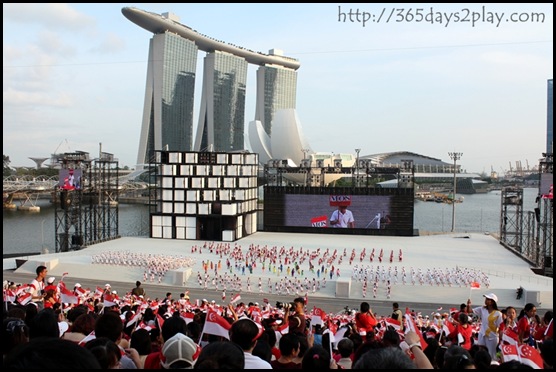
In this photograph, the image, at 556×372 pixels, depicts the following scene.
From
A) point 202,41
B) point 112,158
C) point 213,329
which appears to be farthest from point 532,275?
point 202,41

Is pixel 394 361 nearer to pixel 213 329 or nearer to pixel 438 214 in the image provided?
pixel 213 329

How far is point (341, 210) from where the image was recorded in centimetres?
3681

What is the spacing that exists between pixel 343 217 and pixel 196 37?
74658 mm

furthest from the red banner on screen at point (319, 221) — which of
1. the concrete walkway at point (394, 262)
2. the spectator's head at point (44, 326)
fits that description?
the spectator's head at point (44, 326)

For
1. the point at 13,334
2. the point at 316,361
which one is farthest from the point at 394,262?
the point at 13,334

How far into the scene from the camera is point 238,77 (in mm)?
114812

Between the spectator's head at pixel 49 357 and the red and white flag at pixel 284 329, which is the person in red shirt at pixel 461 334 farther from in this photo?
the spectator's head at pixel 49 357

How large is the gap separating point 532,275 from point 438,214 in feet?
156

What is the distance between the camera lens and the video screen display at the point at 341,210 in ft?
119

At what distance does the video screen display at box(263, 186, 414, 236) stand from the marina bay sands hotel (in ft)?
163

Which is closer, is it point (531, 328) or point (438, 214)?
point (531, 328)

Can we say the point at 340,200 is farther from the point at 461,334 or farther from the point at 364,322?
the point at 461,334

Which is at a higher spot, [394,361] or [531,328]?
[394,361]

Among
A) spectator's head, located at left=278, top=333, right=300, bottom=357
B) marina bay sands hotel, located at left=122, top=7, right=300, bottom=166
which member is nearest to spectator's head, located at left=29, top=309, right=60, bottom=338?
spectator's head, located at left=278, top=333, right=300, bottom=357
